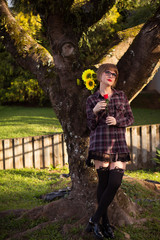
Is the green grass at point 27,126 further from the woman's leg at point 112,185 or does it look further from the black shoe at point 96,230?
the woman's leg at point 112,185

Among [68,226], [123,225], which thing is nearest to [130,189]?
[123,225]

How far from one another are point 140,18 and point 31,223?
1624 centimetres


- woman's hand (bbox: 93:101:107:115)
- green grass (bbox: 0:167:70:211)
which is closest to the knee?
woman's hand (bbox: 93:101:107:115)

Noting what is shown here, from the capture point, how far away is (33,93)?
17.9 m

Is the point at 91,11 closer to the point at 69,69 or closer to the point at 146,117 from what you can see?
the point at 69,69

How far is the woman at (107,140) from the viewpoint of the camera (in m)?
3.28

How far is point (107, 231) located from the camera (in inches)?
136

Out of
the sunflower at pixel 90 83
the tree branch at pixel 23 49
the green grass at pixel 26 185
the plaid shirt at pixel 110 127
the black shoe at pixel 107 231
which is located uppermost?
the tree branch at pixel 23 49

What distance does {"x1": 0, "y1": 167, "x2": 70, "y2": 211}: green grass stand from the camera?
5.12 metres

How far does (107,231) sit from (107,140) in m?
1.05

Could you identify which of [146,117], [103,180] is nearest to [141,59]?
[103,180]

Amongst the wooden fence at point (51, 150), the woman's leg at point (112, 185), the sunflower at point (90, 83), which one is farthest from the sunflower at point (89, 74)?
the wooden fence at point (51, 150)

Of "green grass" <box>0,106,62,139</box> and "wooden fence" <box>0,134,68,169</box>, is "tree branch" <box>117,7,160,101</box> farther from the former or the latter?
"green grass" <box>0,106,62,139</box>

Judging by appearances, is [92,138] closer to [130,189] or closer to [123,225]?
[123,225]
